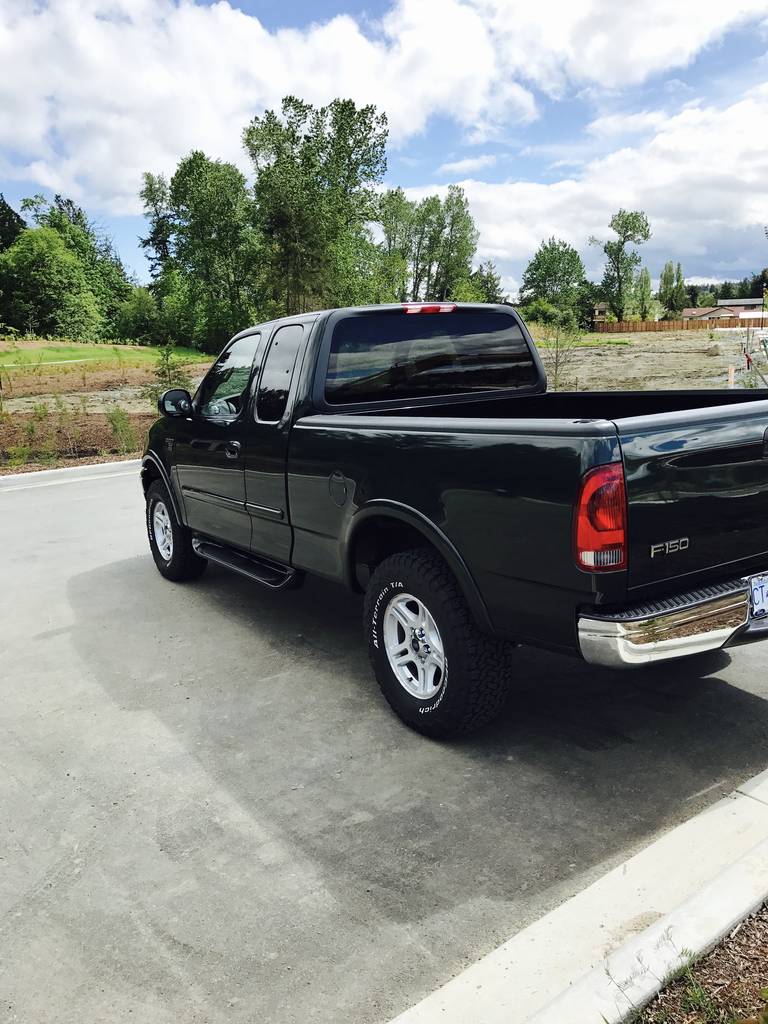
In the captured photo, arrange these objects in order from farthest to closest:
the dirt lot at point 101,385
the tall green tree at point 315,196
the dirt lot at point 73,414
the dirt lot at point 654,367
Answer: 1. the tall green tree at point 315,196
2. the dirt lot at point 654,367
3. the dirt lot at point 101,385
4. the dirt lot at point 73,414

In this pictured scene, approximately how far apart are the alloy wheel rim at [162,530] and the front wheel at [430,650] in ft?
10.5

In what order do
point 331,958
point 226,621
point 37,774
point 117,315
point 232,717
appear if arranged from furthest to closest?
point 117,315 < point 226,621 < point 232,717 < point 37,774 < point 331,958

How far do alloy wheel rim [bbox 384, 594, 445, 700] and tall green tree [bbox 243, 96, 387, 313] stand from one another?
40.4 metres

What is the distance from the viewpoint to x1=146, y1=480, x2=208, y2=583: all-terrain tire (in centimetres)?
654

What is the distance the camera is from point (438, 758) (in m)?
3.71

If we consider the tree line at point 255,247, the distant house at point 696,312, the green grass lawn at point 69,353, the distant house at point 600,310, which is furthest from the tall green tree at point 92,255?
the distant house at point 696,312

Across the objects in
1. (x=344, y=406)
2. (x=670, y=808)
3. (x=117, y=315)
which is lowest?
(x=670, y=808)

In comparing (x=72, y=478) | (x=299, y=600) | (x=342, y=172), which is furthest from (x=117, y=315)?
(x=299, y=600)

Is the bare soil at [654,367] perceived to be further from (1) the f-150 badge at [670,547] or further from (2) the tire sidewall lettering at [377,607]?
(1) the f-150 badge at [670,547]

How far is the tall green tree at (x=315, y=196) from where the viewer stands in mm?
42000

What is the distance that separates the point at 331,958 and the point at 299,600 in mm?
3838

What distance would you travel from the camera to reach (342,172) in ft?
162

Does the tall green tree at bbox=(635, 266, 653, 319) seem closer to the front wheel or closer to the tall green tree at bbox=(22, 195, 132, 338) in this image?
the tall green tree at bbox=(22, 195, 132, 338)

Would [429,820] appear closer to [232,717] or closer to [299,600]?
[232,717]
